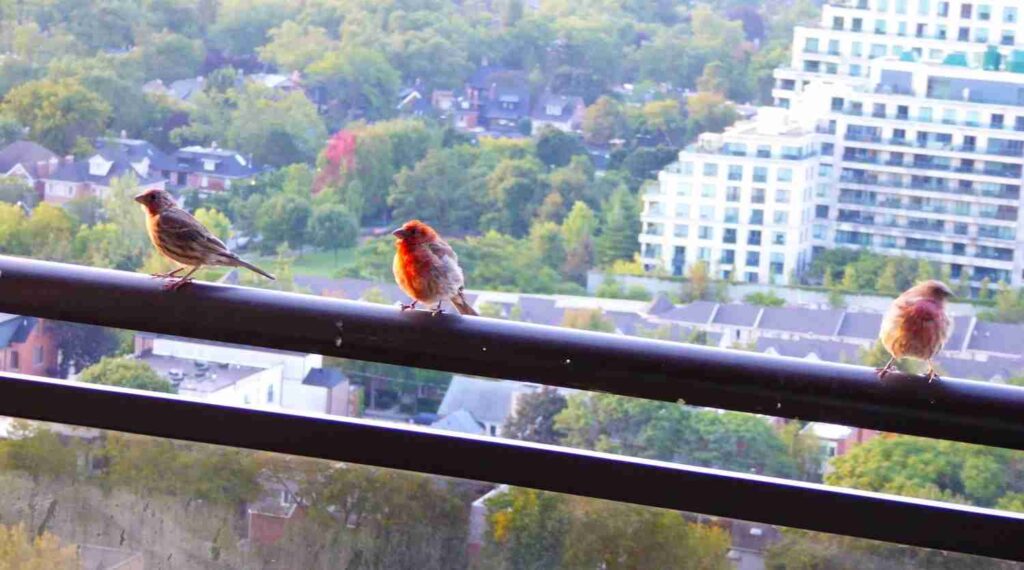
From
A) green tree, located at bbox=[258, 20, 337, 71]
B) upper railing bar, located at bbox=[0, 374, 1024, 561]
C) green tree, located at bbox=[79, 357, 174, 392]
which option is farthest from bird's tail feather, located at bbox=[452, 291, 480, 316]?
green tree, located at bbox=[258, 20, 337, 71]

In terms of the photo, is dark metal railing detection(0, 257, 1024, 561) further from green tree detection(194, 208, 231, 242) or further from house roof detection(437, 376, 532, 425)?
green tree detection(194, 208, 231, 242)

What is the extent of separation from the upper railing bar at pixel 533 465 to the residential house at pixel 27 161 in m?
8.30

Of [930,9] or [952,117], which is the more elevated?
[930,9]

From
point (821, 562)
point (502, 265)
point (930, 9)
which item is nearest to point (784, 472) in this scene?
point (502, 265)

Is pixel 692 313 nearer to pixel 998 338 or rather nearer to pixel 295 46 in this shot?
pixel 998 338

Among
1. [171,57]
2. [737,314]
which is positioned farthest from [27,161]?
[737,314]

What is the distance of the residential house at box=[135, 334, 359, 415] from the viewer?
4.41 meters

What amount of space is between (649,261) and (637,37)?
5.21 ft

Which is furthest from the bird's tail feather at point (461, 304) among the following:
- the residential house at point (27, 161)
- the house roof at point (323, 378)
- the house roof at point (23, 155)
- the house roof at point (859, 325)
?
the house roof at point (23, 155)

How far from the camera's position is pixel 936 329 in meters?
2.14

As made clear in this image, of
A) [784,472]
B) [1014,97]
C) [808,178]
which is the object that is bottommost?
[784,472]

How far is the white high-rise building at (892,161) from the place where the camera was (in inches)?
372

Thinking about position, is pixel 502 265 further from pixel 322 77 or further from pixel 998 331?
pixel 998 331

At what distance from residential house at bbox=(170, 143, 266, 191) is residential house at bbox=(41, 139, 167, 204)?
0.39 ft
